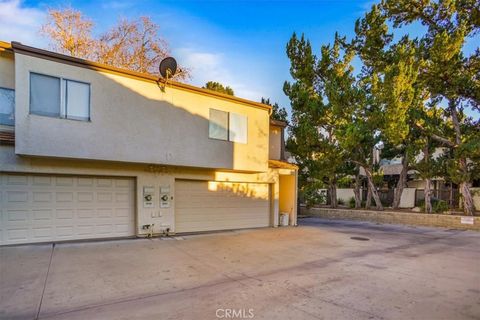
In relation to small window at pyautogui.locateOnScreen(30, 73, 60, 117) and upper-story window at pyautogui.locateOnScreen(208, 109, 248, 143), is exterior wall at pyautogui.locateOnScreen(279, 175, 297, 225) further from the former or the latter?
small window at pyautogui.locateOnScreen(30, 73, 60, 117)

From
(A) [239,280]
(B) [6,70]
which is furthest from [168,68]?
(A) [239,280]

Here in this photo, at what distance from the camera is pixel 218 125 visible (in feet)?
39.9

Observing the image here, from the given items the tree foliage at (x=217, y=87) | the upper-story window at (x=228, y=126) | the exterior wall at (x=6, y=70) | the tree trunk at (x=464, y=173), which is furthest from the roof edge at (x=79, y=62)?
the tree foliage at (x=217, y=87)

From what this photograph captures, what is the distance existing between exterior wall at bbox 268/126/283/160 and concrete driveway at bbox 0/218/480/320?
20.8 ft

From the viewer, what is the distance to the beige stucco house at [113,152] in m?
8.84

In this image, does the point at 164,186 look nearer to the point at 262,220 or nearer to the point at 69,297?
the point at 262,220

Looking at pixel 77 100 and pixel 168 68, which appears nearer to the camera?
pixel 77 100

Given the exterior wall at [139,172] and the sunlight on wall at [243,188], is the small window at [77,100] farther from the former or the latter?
the sunlight on wall at [243,188]

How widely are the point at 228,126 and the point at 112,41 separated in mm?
14621

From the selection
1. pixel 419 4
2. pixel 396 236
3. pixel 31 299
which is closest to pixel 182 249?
pixel 31 299

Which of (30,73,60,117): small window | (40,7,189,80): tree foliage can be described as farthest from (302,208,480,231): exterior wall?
(30,73,60,117): small window

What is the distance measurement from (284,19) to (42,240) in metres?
14.2

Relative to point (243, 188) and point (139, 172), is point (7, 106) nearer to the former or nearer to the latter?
point (139, 172)

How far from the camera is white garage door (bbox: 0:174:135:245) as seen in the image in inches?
356
